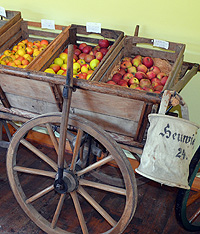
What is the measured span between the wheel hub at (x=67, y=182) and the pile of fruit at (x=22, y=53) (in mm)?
739

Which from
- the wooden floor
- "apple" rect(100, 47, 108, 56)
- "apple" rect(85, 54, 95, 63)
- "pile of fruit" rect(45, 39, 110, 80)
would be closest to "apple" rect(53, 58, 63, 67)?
"pile of fruit" rect(45, 39, 110, 80)

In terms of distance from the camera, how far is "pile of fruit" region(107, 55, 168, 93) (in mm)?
1556

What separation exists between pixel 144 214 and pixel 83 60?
3.49 ft

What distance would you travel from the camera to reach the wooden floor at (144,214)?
5.59 ft

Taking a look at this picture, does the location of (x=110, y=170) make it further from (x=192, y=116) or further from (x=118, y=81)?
(x=118, y=81)

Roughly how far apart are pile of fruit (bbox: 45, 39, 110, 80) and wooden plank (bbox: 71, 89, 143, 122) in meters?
0.28

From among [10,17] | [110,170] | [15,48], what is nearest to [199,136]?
[110,170]

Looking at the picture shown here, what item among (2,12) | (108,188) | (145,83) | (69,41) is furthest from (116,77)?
(2,12)

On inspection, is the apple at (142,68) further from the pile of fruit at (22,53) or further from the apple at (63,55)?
the pile of fruit at (22,53)

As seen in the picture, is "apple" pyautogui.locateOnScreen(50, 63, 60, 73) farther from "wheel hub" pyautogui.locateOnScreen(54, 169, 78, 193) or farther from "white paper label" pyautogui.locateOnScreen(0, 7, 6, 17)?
"white paper label" pyautogui.locateOnScreen(0, 7, 6, 17)

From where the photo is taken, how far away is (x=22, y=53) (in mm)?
1866

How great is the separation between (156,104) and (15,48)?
1.17 metres

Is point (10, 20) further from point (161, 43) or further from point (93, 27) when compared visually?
point (161, 43)

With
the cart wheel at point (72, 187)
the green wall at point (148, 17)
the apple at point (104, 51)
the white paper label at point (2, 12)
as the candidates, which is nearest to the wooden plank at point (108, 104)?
the cart wheel at point (72, 187)
